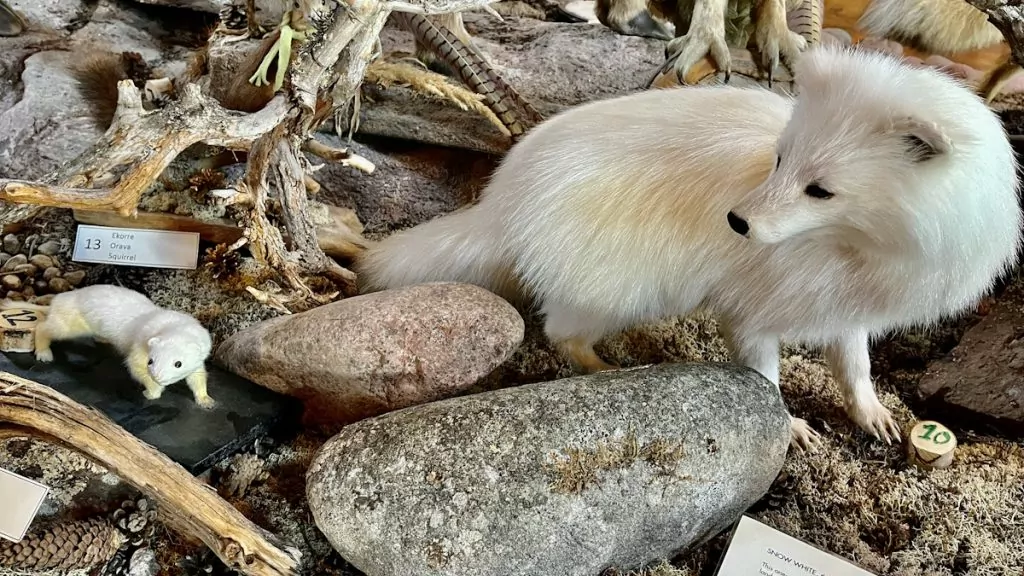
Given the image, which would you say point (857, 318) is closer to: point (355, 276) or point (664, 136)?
point (664, 136)

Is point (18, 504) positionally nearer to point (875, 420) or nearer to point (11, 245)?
point (11, 245)

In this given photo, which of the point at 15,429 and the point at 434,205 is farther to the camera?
the point at 434,205

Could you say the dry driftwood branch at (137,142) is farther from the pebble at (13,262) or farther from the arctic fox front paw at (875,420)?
the arctic fox front paw at (875,420)

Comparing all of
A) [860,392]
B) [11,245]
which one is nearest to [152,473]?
[11,245]

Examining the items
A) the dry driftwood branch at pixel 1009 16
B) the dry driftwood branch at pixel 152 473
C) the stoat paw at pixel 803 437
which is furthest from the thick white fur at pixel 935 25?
the dry driftwood branch at pixel 152 473

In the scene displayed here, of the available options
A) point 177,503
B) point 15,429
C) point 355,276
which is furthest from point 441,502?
point 355,276

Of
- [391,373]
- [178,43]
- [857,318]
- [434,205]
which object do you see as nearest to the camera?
[857,318]

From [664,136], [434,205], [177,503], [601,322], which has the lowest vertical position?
[434,205]

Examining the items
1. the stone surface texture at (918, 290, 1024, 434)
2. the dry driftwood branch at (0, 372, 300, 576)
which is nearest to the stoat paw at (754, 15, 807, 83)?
the stone surface texture at (918, 290, 1024, 434)
